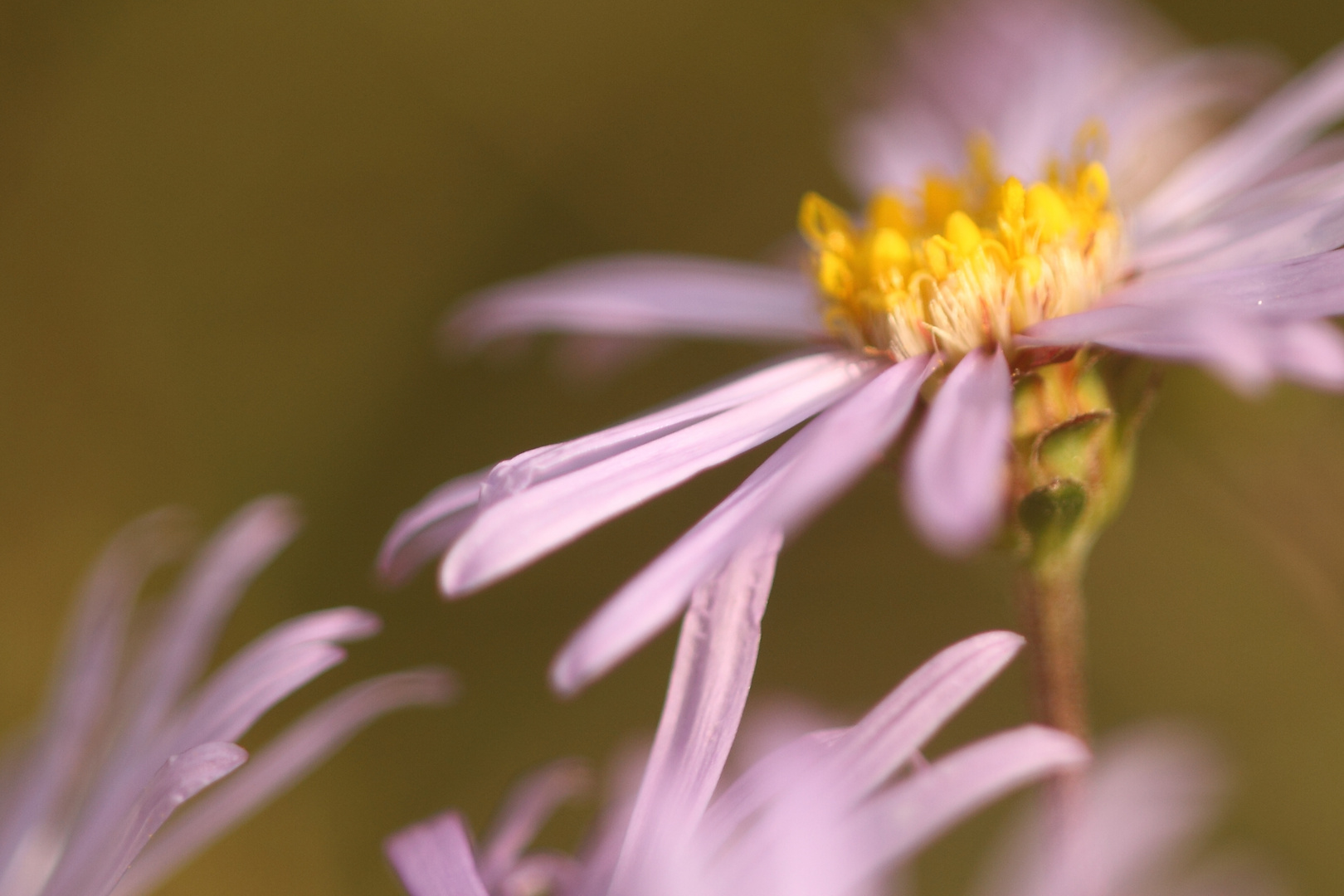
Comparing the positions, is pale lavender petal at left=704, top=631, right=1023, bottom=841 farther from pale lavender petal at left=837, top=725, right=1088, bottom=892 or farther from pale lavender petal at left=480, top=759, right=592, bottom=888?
pale lavender petal at left=480, top=759, right=592, bottom=888

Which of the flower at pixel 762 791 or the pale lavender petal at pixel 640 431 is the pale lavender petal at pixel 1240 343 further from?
the pale lavender petal at pixel 640 431

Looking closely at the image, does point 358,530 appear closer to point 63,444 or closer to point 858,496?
point 63,444

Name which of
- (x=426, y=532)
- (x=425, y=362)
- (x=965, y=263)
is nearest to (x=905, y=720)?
(x=426, y=532)

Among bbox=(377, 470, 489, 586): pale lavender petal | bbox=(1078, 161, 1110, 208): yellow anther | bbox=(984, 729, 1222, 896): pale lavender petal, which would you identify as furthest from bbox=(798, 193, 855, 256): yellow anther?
bbox=(984, 729, 1222, 896): pale lavender petal

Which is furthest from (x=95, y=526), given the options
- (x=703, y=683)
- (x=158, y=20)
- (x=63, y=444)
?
(x=703, y=683)

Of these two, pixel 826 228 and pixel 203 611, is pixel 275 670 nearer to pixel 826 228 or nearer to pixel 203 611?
pixel 203 611

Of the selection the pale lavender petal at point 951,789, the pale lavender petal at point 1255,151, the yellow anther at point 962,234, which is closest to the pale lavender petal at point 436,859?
the pale lavender petal at point 951,789
